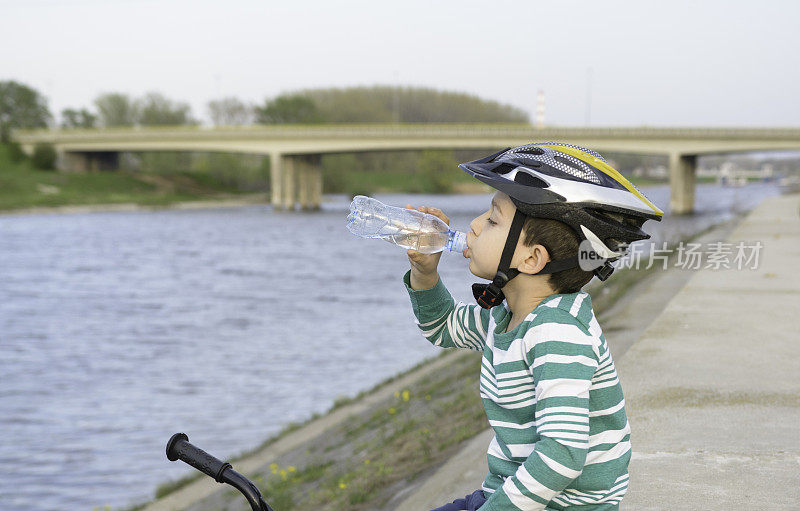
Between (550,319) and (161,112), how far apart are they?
11481 cm

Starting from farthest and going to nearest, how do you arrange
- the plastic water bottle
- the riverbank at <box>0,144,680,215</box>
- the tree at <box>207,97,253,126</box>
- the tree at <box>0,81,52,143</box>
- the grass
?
the tree at <box>207,97,253,126</box>
the tree at <box>0,81,52,143</box>
the riverbank at <box>0,144,680,215</box>
the grass
the plastic water bottle

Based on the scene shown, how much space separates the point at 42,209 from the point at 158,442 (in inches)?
2237

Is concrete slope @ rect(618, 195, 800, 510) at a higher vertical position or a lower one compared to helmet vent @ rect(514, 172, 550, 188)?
lower

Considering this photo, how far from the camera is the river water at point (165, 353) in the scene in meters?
8.48

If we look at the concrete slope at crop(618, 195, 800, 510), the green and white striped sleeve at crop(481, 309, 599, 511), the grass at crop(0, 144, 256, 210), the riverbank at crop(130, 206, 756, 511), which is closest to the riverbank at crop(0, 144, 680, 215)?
the grass at crop(0, 144, 256, 210)

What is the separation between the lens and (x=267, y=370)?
39.9 feet

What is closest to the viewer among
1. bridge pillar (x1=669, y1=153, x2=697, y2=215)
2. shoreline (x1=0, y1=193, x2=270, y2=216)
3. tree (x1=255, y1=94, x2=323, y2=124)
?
bridge pillar (x1=669, y1=153, x2=697, y2=215)

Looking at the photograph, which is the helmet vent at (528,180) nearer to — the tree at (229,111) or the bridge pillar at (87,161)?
the bridge pillar at (87,161)

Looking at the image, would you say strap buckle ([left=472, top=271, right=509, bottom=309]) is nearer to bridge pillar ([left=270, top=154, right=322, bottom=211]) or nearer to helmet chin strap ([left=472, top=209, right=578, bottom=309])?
helmet chin strap ([left=472, top=209, right=578, bottom=309])

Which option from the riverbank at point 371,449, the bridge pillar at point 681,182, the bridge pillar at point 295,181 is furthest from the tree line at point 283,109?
the riverbank at point 371,449

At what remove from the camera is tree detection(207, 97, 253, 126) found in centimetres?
12538

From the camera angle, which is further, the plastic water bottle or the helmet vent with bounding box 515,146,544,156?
the plastic water bottle

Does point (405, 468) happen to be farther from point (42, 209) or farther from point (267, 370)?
point (42, 209)

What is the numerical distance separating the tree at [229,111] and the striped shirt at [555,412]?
12670 cm
